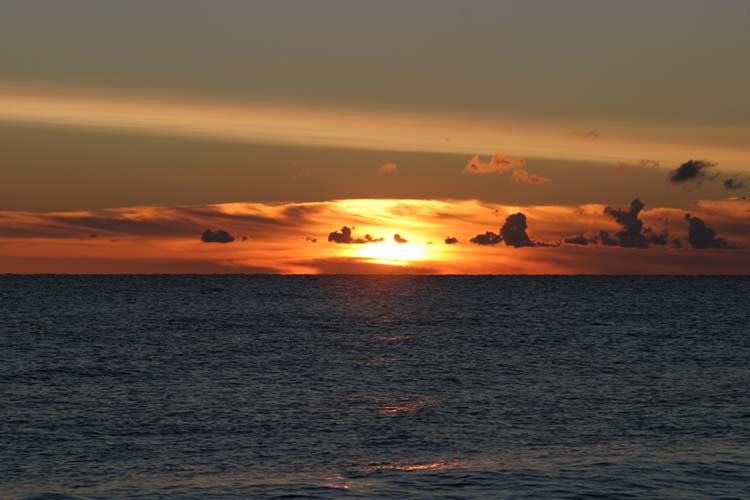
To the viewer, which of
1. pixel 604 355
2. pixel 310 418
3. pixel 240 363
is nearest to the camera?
pixel 310 418

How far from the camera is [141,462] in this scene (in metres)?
44.6

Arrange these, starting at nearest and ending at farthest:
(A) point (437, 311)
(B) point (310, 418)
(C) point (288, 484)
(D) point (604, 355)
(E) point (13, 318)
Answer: (C) point (288, 484)
(B) point (310, 418)
(D) point (604, 355)
(E) point (13, 318)
(A) point (437, 311)

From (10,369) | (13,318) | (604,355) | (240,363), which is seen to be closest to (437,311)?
Result: (13,318)

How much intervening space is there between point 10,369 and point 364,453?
42.6 m

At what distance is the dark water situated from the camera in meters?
41.2

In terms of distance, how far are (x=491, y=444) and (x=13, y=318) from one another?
382 feet

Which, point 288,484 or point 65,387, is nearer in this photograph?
point 288,484

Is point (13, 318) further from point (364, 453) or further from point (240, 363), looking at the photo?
point (364, 453)

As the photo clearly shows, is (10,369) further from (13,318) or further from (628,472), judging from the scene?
(13,318)

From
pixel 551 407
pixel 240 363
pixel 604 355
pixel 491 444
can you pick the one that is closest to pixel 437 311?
pixel 604 355

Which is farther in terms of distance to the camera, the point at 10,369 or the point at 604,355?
the point at 604,355

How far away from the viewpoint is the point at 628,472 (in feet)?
141

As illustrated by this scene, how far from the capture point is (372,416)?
190ft

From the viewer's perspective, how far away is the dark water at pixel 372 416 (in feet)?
135
